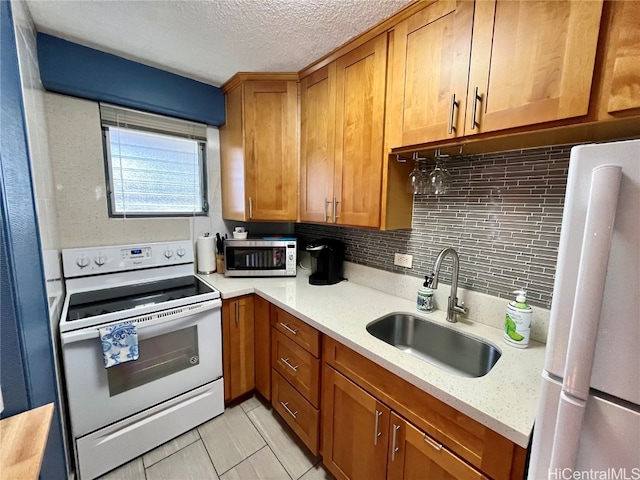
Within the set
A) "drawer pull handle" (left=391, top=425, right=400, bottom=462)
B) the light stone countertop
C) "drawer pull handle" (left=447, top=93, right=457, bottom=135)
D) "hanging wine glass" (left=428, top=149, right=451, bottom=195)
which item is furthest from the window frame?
"drawer pull handle" (left=391, top=425, right=400, bottom=462)

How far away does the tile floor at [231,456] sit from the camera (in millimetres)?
1409

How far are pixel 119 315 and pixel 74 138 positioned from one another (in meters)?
1.14

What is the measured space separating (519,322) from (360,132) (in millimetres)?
1148

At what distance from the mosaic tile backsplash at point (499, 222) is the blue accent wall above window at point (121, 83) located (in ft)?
5.46

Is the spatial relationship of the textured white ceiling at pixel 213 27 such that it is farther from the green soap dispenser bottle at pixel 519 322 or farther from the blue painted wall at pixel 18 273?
the green soap dispenser bottle at pixel 519 322

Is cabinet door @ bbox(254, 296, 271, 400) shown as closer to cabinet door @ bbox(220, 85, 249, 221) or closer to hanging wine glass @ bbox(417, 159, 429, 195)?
cabinet door @ bbox(220, 85, 249, 221)

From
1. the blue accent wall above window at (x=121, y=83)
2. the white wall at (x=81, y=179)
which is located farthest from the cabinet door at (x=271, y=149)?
the white wall at (x=81, y=179)

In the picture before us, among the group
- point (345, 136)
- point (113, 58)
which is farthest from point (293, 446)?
point (113, 58)

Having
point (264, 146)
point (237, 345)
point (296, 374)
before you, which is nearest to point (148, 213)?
point (264, 146)

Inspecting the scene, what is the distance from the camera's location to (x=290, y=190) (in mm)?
1908

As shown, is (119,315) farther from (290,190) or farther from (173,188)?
(290,190)

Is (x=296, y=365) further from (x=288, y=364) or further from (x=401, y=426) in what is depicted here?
(x=401, y=426)

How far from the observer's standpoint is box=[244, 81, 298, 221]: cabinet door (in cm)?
182

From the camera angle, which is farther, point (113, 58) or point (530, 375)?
point (113, 58)
